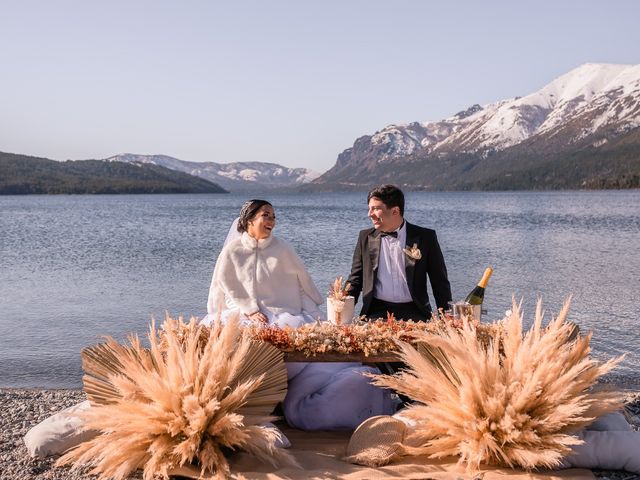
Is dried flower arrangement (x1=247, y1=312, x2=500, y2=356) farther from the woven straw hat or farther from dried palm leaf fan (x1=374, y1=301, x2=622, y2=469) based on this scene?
the woven straw hat

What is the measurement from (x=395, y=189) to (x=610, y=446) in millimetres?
3325

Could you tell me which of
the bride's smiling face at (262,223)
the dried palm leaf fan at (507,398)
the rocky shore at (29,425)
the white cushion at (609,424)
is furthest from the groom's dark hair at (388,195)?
the rocky shore at (29,425)

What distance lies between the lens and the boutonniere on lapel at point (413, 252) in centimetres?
734

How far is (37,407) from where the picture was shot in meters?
7.60

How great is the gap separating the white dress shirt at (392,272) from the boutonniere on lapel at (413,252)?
0.26 ft

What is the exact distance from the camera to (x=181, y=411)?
4.61 m

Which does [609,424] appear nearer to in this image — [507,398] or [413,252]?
[507,398]

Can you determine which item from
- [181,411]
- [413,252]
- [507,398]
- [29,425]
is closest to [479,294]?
[413,252]

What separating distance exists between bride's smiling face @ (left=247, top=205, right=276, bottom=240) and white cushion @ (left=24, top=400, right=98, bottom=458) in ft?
8.68

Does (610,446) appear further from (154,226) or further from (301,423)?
(154,226)

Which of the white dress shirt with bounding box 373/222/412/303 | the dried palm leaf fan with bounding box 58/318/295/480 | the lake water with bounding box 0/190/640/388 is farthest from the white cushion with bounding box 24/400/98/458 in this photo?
the lake water with bounding box 0/190/640/388

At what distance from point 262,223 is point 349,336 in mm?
2169

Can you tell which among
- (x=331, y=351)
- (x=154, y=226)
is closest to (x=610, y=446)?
(x=331, y=351)

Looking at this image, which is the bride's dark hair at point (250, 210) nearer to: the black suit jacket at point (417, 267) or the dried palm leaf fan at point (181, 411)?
the black suit jacket at point (417, 267)
